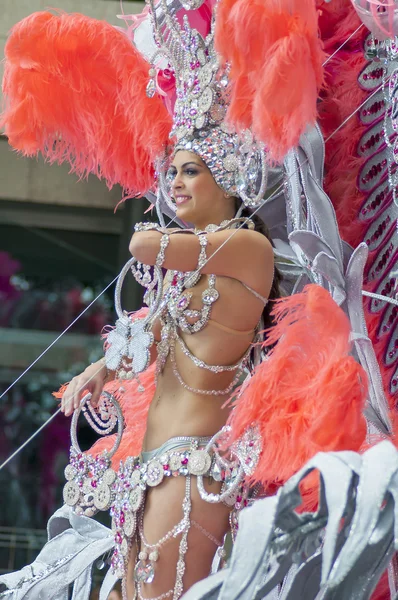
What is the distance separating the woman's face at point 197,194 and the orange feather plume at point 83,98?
1.16 feet

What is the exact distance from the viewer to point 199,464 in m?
2.52

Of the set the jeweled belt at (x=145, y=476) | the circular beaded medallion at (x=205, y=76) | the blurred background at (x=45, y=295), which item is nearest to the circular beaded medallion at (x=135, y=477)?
the jeweled belt at (x=145, y=476)

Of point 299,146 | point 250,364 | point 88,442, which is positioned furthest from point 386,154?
point 88,442

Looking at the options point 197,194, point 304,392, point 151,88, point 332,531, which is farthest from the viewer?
point 151,88

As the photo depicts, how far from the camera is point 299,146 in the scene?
281cm

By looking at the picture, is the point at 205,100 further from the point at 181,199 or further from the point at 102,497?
the point at 102,497

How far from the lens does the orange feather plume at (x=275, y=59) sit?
2480mm

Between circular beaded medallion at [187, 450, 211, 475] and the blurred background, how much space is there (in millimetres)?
3338

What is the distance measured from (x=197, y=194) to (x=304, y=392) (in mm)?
576

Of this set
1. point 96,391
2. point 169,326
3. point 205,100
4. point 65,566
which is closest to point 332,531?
point 169,326

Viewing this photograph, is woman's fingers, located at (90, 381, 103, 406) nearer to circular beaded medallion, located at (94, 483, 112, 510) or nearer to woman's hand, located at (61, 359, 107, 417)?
woman's hand, located at (61, 359, 107, 417)

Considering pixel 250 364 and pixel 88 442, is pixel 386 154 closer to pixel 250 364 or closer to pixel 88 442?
pixel 250 364

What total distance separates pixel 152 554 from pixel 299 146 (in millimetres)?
1090

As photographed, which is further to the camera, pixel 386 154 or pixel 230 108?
pixel 386 154
